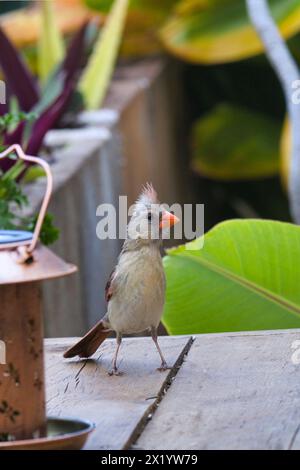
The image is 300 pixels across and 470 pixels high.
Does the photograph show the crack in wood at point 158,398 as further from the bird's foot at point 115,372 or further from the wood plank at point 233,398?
the bird's foot at point 115,372

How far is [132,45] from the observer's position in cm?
905

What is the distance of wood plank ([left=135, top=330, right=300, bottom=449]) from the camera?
2.09 metres

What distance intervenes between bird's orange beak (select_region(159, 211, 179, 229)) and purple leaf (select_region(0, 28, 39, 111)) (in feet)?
10.3

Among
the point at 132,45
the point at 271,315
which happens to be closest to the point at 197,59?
the point at 132,45

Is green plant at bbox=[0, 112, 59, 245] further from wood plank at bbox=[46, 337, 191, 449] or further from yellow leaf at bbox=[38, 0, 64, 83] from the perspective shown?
yellow leaf at bbox=[38, 0, 64, 83]

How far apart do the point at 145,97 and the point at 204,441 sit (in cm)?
656

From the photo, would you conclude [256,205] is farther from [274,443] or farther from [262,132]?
[274,443]

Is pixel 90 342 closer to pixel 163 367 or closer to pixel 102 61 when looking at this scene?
pixel 163 367

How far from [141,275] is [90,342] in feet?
0.91

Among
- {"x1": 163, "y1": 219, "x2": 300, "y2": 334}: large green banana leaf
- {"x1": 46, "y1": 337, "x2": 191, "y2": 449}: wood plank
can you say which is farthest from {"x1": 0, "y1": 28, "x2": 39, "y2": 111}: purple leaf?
{"x1": 46, "y1": 337, "x2": 191, "y2": 449}: wood plank

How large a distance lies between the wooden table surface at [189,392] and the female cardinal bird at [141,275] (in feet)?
0.33

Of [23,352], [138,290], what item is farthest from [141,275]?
[23,352]

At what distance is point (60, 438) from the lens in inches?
76.3

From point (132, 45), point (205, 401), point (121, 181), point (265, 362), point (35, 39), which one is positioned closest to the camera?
point (205, 401)
